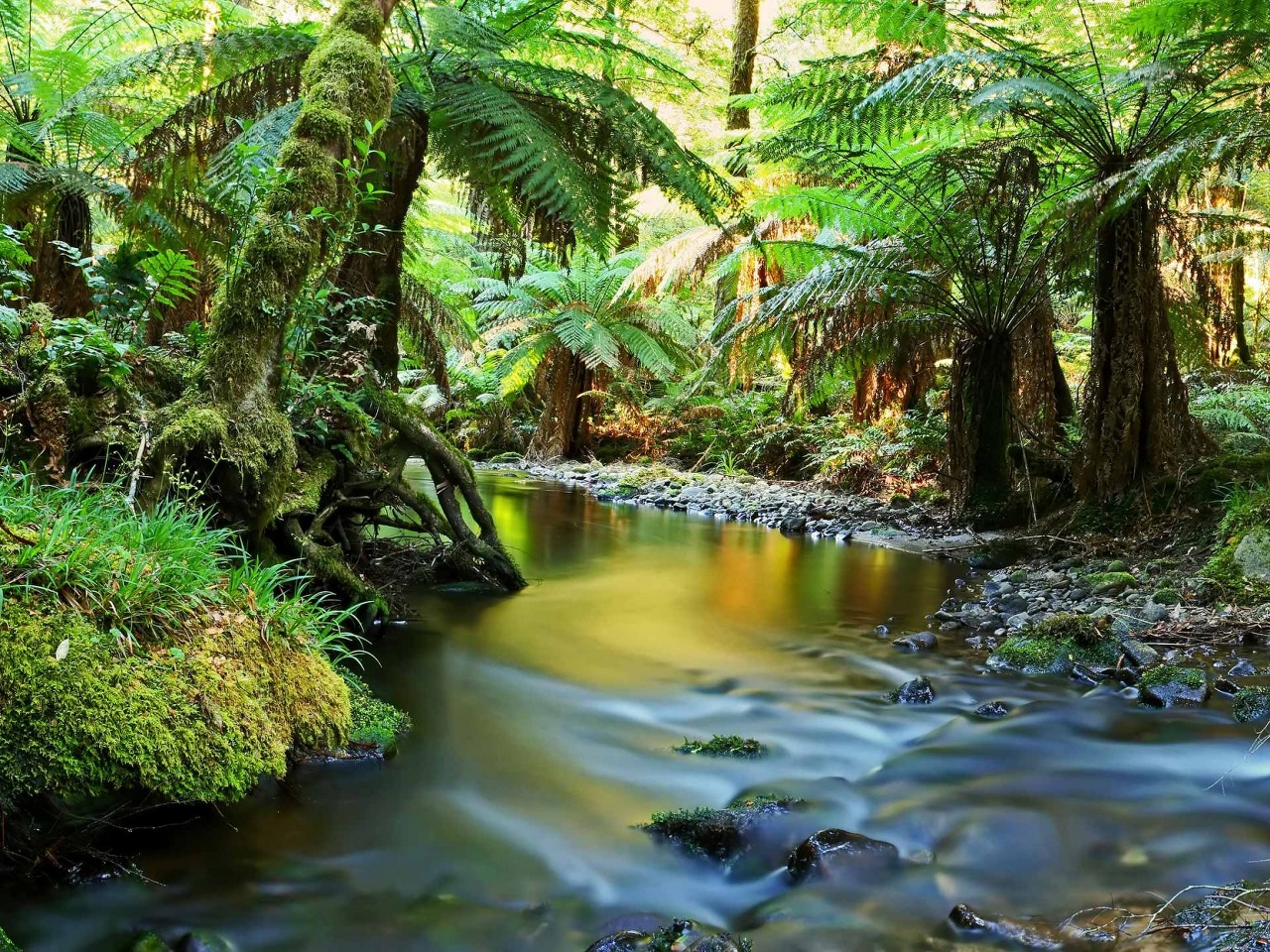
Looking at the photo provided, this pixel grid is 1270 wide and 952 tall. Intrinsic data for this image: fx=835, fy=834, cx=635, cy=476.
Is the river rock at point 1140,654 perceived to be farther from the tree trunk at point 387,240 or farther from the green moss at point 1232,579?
the tree trunk at point 387,240

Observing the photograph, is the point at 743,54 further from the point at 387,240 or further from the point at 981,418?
the point at 387,240

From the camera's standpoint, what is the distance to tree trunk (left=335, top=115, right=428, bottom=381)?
11.0ft

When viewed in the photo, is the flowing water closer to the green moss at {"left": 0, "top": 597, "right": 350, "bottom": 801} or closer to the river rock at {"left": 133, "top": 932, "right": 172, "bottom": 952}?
the river rock at {"left": 133, "top": 932, "right": 172, "bottom": 952}

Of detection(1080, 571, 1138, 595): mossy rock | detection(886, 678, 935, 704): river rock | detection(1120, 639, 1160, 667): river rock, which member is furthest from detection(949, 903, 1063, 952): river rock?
detection(1080, 571, 1138, 595): mossy rock

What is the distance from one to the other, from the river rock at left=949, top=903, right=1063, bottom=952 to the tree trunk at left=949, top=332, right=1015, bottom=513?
14.0ft

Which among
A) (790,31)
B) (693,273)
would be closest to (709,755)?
(693,273)

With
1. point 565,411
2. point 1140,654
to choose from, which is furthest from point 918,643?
point 565,411

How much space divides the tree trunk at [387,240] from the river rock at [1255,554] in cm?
365

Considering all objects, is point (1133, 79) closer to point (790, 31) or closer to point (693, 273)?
point (693, 273)

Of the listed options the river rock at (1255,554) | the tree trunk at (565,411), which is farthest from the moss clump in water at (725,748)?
the tree trunk at (565,411)

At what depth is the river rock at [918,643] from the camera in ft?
10.7

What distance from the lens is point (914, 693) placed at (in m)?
2.70

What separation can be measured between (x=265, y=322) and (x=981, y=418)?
14.3 ft

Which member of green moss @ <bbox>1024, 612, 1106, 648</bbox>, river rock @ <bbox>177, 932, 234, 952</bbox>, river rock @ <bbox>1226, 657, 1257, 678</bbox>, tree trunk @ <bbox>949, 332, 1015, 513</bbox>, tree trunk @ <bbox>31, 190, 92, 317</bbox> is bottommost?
river rock @ <bbox>177, 932, 234, 952</bbox>
